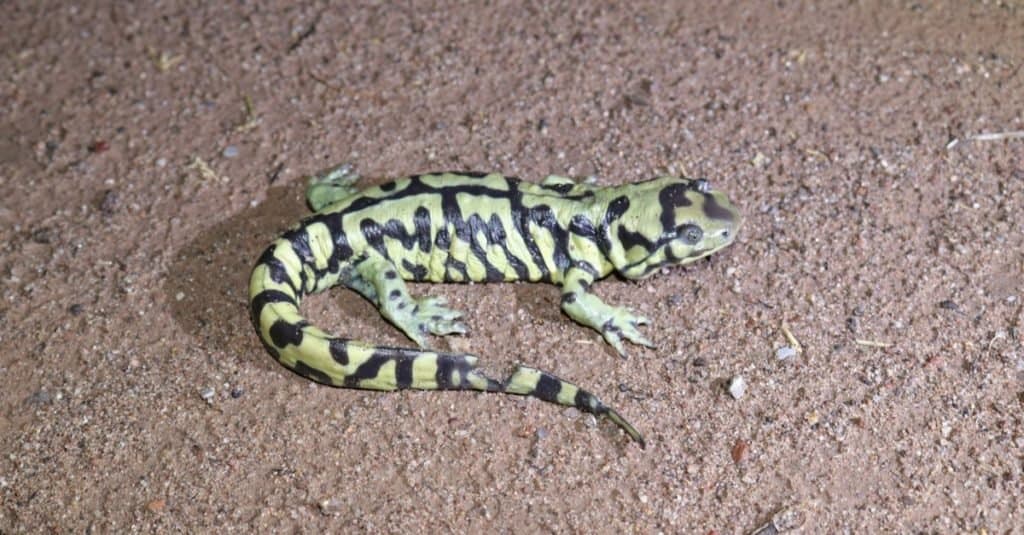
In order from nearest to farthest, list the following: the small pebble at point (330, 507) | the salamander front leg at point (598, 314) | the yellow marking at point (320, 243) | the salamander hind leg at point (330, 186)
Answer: the small pebble at point (330, 507) < the salamander front leg at point (598, 314) < the yellow marking at point (320, 243) < the salamander hind leg at point (330, 186)

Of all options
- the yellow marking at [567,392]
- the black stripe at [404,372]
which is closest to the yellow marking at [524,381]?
the yellow marking at [567,392]

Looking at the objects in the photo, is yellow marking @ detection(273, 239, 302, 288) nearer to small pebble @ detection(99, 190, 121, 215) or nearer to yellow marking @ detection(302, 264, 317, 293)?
yellow marking @ detection(302, 264, 317, 293)

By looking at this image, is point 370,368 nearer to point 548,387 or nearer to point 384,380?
point 384,380

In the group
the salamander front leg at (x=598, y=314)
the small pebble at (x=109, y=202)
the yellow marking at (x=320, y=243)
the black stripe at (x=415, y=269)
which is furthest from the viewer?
the small pebble at (x=109, y=202)

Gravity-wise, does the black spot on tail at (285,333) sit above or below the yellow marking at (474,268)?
above

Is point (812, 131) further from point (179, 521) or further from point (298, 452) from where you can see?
point (179, 521)

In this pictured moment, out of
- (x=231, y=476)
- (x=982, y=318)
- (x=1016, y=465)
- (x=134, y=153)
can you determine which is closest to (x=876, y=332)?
(x=982, y=318)

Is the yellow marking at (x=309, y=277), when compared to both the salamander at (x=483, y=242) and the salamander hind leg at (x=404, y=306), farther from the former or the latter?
the salamander hind leg at (x=404, y=306)

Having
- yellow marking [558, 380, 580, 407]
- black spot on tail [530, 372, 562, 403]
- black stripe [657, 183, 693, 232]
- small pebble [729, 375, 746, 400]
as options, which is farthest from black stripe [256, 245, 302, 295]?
small pebble [729, 375, 746, 400]
